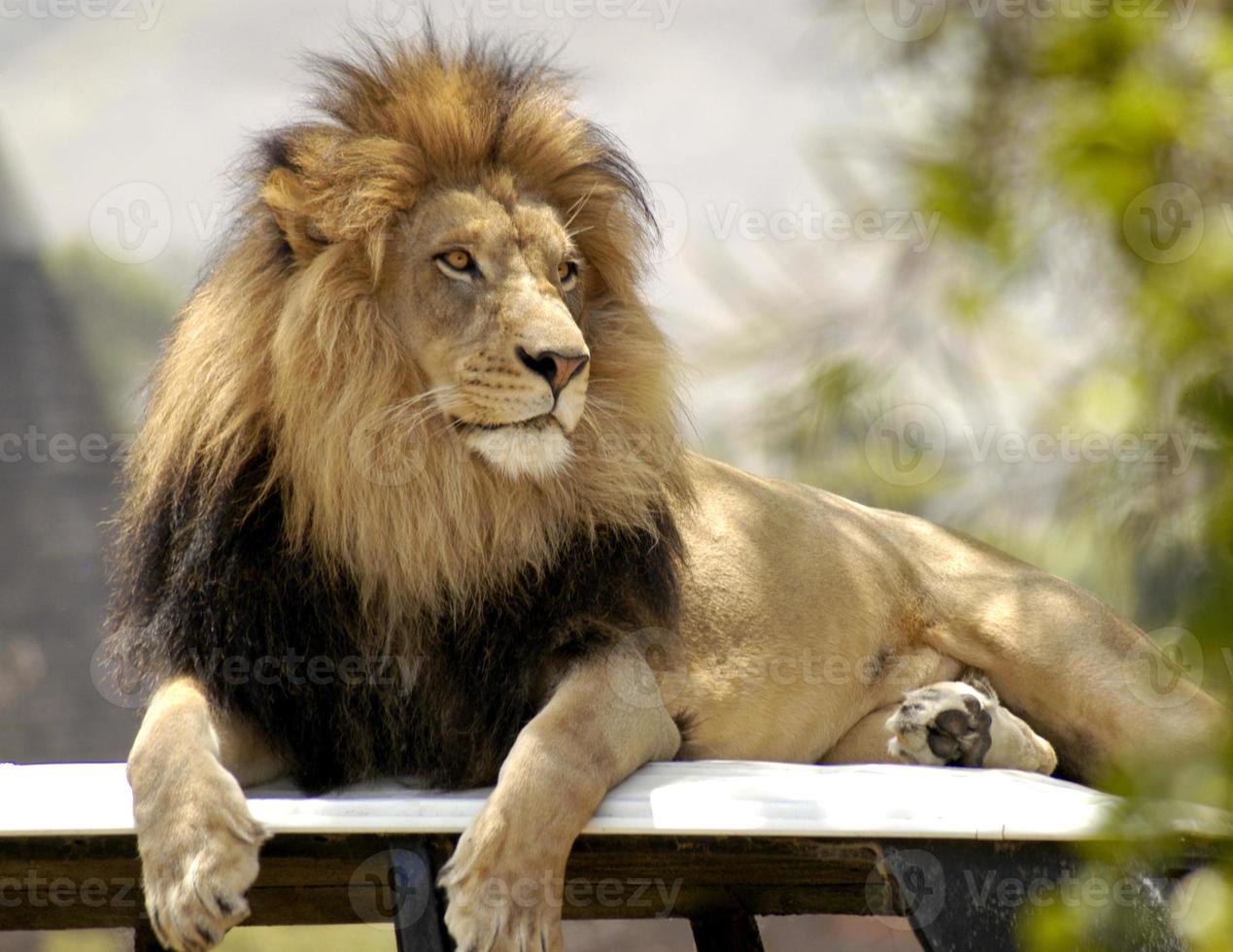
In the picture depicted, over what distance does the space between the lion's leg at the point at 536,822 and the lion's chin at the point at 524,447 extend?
1.39 ft

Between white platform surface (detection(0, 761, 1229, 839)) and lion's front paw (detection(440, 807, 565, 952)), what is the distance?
0.22 feet

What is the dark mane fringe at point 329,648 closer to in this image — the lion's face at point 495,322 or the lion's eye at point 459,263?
the lion's face at point 495,322

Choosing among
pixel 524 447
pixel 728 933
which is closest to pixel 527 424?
pixel 524 447

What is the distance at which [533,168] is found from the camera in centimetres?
303

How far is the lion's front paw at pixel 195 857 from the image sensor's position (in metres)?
2.16

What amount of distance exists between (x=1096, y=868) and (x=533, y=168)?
246cm

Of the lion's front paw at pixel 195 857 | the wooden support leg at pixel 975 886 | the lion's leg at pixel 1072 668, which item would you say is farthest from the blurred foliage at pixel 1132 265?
the lion's leg at pixel 1072 668

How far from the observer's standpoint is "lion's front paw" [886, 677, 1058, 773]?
9.84ft

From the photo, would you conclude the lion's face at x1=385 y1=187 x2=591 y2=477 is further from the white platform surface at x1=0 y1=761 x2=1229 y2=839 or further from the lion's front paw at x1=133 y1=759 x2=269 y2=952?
the lion's front paw at x1=133 y1=759 x2=269 y2=952

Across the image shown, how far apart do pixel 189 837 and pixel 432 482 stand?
0.87 meters

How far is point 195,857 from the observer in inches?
86.2

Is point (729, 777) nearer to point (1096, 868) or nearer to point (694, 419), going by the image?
point (694, 419)

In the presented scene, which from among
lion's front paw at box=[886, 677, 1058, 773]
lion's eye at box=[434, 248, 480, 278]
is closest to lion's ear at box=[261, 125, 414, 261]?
lion's eye at box=[434, 248, 480, 278]

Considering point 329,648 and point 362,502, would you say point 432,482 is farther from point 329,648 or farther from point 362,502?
point 329,648
